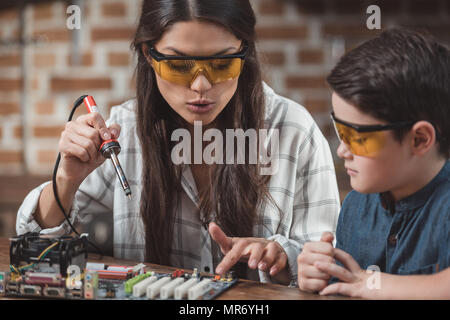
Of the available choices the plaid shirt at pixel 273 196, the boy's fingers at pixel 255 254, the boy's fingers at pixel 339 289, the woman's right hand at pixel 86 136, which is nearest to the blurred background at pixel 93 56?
the plaid shirt at pixel 273 196

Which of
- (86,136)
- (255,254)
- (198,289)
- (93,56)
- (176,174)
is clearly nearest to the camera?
(198,289)

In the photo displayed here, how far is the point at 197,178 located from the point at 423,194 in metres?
0.56

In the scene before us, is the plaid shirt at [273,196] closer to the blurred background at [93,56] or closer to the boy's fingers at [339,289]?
the boy's fingers at [339,289]

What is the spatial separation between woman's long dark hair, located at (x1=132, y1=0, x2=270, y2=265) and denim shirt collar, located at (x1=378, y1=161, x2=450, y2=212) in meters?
0.43

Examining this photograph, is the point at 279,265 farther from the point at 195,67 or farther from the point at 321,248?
the point at 195,67

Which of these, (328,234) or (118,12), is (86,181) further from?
(118,12)

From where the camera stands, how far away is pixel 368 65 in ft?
2.54

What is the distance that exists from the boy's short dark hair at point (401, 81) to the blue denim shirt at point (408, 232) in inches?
3.0

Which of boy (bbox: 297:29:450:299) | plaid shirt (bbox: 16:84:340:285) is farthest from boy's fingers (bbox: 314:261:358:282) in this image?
plaid shirt (bbox: 16:84:340:285)

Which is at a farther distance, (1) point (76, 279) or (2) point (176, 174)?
(2) point (176, 174)

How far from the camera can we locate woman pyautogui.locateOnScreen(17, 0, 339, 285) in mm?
1024

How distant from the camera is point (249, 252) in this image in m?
0.88

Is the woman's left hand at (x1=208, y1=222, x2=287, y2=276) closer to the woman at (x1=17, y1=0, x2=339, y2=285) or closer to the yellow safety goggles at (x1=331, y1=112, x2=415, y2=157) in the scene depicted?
the woman at (x1=17, y1=0, x2=339, y2=285)

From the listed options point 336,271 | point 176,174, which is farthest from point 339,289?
point 176,174
